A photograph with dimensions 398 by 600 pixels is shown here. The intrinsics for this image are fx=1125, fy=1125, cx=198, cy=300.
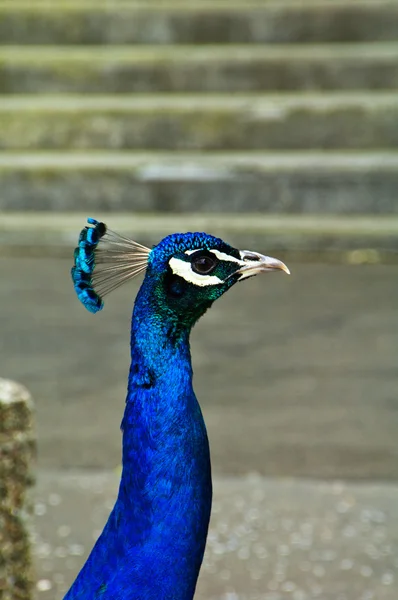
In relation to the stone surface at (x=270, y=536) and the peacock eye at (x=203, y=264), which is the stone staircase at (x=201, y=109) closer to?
the stone surface at (x=270, y=536)

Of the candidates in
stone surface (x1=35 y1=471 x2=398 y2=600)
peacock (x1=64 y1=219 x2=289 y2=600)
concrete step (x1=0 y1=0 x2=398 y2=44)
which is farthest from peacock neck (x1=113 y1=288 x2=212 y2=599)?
concrete step (x1=0 y1=0 x2=398 y2=44)

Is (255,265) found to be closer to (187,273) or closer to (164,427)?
(187,273)

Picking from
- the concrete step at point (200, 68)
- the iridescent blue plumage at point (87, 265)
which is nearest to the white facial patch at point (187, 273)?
the iridescent blue plumage at point (87, 265)

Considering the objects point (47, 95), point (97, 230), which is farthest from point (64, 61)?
point (97, 230)

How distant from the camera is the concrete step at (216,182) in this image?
22.9 ft

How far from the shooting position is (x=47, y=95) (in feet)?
24.2

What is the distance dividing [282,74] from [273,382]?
10.3 ft

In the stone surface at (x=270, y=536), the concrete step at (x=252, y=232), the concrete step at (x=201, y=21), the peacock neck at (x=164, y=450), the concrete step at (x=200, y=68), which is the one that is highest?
the concrete step at (x=201, y=21)

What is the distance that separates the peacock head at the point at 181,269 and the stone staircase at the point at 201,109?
5311mm

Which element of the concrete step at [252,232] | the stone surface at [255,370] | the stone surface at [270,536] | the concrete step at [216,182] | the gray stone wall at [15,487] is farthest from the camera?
the concrete step at [216,182]

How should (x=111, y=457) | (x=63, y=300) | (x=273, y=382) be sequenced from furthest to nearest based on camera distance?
(x=63, y=300)
(x=273, y=382)
(x=111, y=457)

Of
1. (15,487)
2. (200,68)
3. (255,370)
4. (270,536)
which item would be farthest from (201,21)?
(15,487)

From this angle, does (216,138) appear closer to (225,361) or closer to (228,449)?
(225,361)

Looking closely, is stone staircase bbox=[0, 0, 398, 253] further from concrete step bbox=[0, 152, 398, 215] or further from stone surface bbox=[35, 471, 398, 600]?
stone surface bbox=[35, 471, 398, 600]
